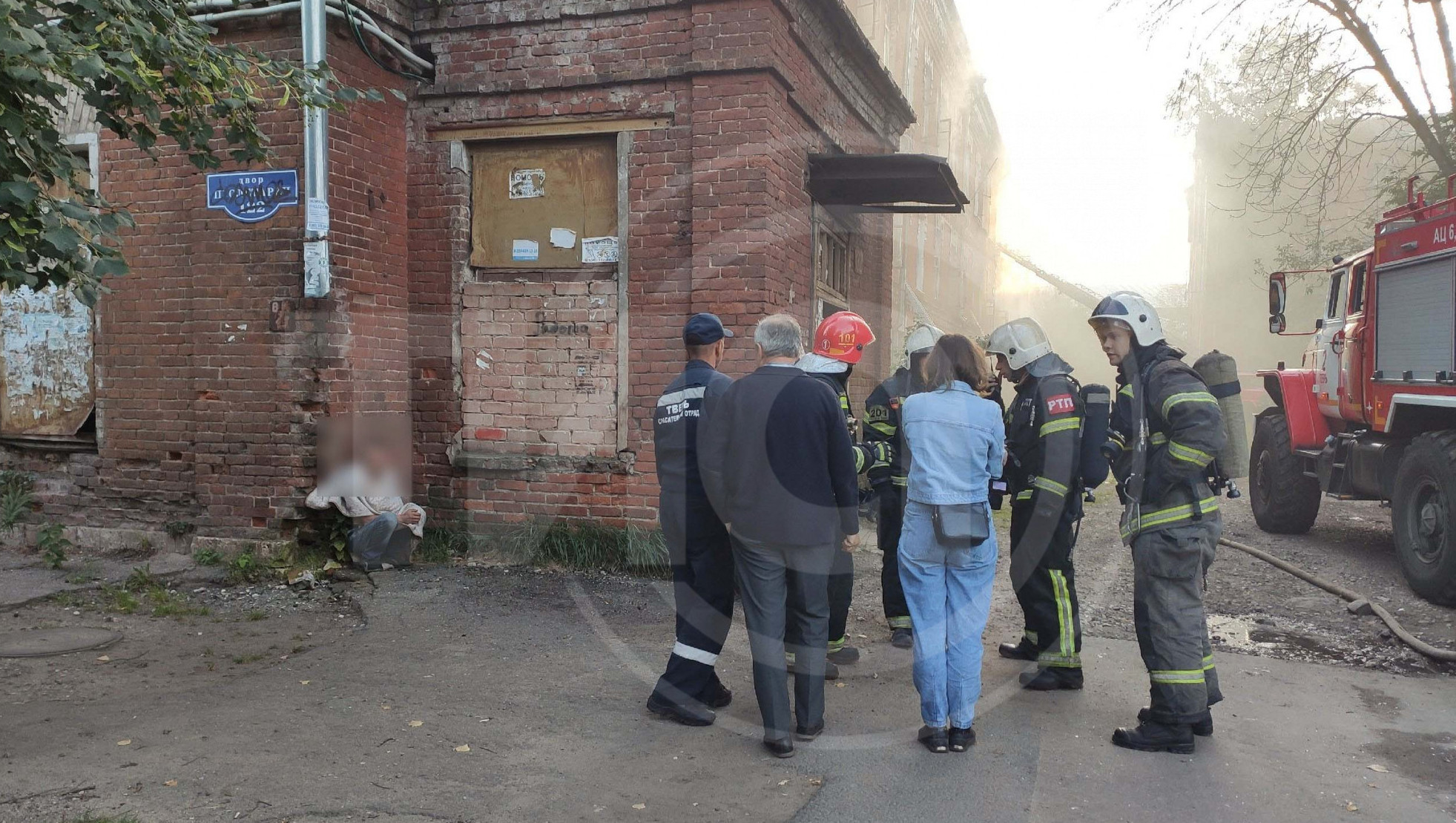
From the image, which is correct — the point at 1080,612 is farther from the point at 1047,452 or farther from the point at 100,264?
the point at 100,264

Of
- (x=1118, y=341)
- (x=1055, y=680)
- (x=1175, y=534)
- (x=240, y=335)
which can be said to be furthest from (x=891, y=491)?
(x=240, y=335)

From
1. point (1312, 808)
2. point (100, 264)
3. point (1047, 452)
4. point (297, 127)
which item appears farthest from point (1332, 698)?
point (297, 127)

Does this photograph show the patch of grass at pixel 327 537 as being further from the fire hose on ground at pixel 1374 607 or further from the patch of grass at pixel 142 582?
the fire hose on ground at pixel 1374 607

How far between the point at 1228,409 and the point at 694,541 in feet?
8.10

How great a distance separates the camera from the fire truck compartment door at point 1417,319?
278 inches

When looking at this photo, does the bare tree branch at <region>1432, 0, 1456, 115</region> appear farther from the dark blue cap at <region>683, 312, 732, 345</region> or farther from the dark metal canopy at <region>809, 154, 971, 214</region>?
the dark blue cap at <region>683, 312, 732, 345</region>

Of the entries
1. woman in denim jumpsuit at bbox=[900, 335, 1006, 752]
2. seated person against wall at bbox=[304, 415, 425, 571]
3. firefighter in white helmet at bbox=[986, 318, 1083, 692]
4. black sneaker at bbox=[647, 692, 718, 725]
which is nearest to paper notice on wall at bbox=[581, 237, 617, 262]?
seated person against wall at bbox=[304, 415, 425, 571]

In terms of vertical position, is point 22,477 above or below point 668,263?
below

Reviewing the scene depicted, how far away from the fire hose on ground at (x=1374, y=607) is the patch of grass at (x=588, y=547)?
3.84 meters

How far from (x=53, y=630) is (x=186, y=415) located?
80.5 inches

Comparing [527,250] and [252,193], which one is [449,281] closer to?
[527,250]

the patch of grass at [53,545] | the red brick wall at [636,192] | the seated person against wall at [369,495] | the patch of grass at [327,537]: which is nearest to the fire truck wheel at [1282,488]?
the red brick wall at [636,192]

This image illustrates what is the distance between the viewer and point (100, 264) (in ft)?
12.2

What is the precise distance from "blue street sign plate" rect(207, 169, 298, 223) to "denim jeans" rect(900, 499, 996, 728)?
198 inches
